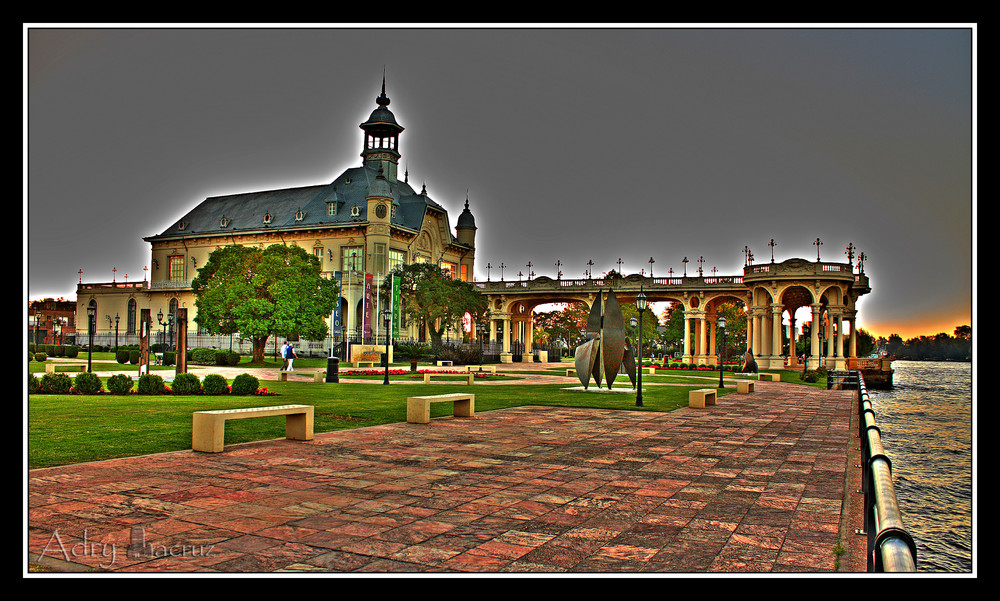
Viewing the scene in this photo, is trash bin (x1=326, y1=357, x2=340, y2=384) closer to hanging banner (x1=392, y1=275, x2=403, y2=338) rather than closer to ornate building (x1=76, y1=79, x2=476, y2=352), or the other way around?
hanging banner (x1=392, y1=275, x2=403, y2=338)

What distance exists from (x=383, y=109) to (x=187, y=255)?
85.3ft

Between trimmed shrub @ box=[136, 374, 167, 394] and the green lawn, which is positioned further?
trimmed shrub @ box=[136, 374, 167, 394]

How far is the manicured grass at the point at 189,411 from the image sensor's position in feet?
35.4

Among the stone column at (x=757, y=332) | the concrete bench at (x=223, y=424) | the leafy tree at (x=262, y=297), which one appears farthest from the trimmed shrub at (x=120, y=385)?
the stone column at (x=757, y=332)

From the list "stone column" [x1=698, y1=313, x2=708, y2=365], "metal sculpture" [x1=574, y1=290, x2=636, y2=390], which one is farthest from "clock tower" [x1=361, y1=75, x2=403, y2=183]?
"metal sculpture" [x1=574, y1=290, x2=636, y2=390]

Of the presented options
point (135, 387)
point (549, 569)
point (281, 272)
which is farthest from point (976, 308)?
point (281, 272)

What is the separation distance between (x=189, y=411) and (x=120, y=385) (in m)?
6.04

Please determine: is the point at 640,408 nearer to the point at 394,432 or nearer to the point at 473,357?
the point at 394,432

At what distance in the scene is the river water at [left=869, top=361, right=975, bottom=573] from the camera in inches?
364

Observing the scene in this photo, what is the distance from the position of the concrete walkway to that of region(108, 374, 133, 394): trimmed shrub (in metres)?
11.5

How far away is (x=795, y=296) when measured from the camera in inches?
2685

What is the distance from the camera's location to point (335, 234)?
67625 mm

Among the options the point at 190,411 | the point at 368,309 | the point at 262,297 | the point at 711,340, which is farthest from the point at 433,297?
the point at 190,411

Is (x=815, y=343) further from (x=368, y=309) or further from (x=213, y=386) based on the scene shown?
(x=213, y=386)
